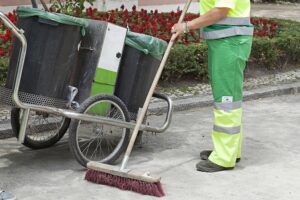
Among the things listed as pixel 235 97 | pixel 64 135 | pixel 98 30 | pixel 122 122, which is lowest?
pixel 64 135

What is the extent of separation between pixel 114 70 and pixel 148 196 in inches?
45.4

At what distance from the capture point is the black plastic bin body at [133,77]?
211 inches

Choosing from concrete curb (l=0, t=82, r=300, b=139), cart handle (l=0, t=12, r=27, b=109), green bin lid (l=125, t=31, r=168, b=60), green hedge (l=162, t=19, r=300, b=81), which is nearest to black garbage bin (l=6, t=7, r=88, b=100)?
cart handle (l=0, t=12, r=27, b=109)

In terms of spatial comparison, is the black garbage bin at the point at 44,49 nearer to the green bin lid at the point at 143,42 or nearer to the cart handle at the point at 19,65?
the cart handle at the point at 19,65

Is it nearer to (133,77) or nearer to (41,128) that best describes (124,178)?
(133,77)

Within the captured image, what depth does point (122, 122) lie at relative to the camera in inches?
203

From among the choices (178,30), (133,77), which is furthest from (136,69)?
(178,30)

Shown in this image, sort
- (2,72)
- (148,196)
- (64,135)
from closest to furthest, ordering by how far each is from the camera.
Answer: (148,196) → (64,135) → (2,72)

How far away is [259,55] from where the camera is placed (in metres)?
9.45

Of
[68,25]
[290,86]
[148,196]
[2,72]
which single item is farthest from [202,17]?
[290,86]

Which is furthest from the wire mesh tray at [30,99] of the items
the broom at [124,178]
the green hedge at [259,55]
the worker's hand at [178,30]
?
the green hedge at [259,55]

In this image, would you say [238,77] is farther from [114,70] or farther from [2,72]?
[2,72]

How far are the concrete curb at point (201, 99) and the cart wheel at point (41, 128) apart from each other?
0.31 metres

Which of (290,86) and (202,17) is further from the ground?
(202,17)
